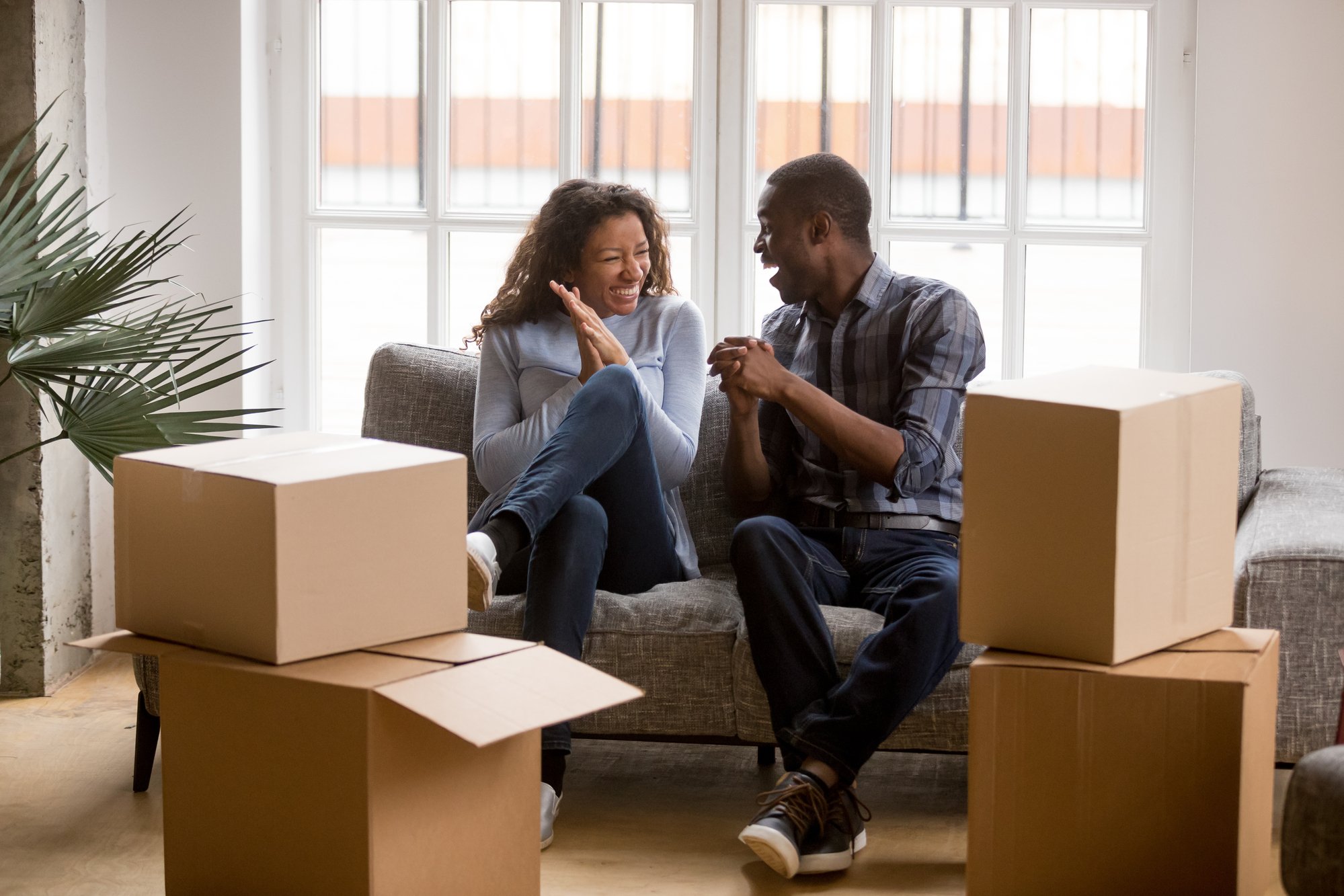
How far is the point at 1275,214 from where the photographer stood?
2.96 m

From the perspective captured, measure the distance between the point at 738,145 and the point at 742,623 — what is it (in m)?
1.38

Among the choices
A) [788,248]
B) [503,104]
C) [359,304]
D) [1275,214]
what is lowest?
[359,304]

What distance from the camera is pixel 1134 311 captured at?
3154mm

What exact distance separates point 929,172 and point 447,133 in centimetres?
113

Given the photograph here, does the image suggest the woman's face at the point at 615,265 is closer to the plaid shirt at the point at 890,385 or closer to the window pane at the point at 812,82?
the plaid shirt at the point at 890,385

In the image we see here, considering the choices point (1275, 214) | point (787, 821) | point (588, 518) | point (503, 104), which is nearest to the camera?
point (787, 821)

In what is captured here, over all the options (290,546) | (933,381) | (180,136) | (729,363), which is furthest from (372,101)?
(290,546)

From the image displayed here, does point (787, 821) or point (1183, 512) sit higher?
point (1183, 512)

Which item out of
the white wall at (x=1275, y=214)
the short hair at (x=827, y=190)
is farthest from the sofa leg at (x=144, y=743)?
the white wall at (x=1275, y=214)

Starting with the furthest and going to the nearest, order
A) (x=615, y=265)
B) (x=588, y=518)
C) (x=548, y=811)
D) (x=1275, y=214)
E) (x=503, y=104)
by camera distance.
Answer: (x=503, y=104) < (x=1275, y=214) < (x=615, y=265) < (x=588, y=518) < (x=548, y=811)

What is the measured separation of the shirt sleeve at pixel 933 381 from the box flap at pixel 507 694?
A: 0.85 m

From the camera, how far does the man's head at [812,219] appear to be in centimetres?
235

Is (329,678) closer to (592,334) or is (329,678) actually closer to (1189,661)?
(1189,661)

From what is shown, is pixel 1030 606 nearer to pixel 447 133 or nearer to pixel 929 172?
pixel 929 172
